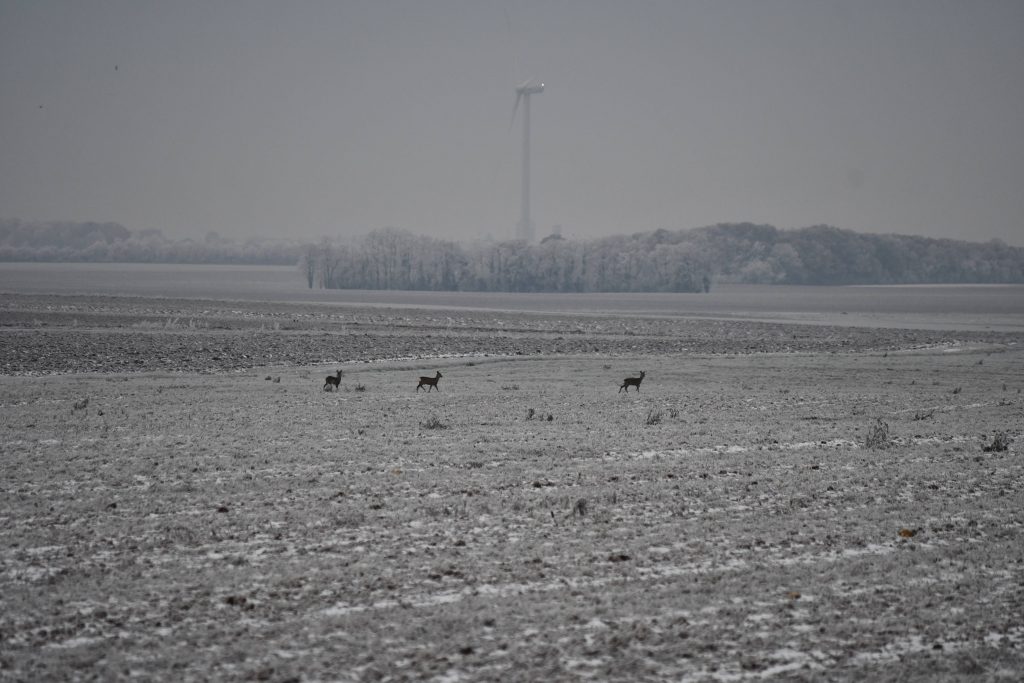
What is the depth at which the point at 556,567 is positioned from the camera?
10453mm

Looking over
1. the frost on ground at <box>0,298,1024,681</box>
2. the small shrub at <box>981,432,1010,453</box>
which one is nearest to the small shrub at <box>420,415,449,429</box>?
the frost on ground at <box>0,298,1024,681</box>

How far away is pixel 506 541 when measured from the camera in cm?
1145

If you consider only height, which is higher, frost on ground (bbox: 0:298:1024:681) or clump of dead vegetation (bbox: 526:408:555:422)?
frost on ground (bbox: 0:298:1024:681)

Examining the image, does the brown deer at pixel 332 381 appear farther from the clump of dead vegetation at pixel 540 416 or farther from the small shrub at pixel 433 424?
the small shrub at pixel 433 424

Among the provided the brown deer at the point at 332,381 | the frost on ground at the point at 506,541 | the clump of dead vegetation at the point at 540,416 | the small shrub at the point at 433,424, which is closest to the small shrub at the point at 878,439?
the frost on ground at the point at 506,541

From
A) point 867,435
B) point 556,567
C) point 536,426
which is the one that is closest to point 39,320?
point 536,426

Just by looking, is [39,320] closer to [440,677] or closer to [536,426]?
[536,426]

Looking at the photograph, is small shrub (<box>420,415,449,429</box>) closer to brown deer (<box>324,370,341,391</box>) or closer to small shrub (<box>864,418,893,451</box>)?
brown deer (<box>324,370,341,391</box>)

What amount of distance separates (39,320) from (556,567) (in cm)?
6086

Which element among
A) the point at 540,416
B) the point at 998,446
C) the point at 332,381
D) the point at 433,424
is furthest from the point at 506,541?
the point at 332,381

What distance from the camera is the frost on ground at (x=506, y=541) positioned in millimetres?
8117

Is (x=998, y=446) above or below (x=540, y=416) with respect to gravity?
above

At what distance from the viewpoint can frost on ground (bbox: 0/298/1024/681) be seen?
26.6ft

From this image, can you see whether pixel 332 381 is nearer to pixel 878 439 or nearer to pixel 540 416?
pixel 540 416
